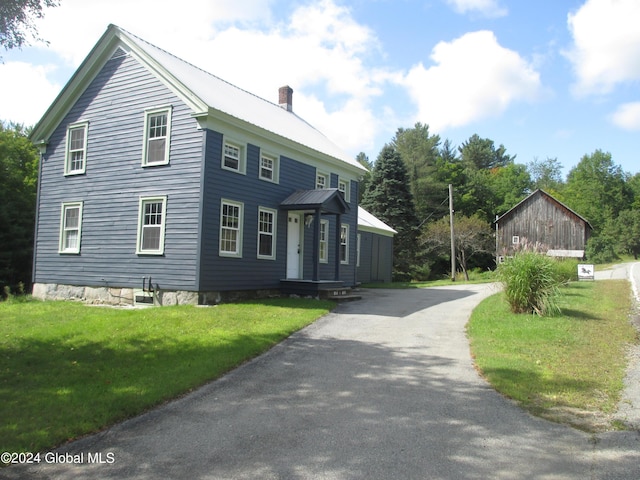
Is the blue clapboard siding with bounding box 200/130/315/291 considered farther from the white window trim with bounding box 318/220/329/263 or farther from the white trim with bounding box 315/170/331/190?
A: the white window trim with bounding box 318/220/329/263

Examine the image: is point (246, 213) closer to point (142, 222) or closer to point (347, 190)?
point (142, 222)

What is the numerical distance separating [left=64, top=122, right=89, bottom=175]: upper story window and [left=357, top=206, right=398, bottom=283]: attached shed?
539 inches

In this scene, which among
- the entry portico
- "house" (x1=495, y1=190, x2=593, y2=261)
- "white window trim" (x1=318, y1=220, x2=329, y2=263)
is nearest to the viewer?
the entry portico

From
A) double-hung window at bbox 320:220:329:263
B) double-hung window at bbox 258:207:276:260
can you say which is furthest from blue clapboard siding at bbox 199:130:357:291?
double-hung window at bbox 320:220:329:263

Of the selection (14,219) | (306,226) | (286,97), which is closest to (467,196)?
(286,97)

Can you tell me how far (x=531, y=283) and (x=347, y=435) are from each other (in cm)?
828

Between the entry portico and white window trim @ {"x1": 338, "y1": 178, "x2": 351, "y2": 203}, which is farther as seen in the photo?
white window trim @ {"x1": 338, "y1": 178, "x2": 351, "y2": 203}

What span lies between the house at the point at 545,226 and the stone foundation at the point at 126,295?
32.8m

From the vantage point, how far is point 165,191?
1444cm

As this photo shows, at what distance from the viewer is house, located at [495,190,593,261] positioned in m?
42.8

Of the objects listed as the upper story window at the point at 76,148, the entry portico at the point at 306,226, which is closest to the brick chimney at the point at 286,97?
the entry portico at the point at 306,226

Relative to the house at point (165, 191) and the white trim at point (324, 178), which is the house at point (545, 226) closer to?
the white trim at point (324, 178)

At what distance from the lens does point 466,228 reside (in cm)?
3809

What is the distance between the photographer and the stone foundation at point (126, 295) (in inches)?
543
